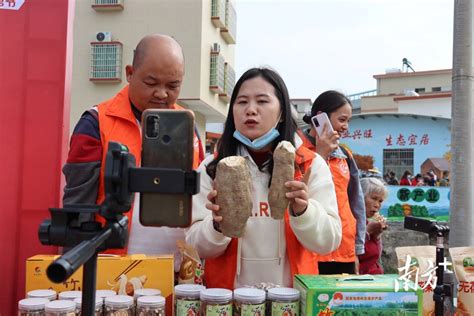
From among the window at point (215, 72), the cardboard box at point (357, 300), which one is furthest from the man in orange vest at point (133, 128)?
the window at point (215, 72)

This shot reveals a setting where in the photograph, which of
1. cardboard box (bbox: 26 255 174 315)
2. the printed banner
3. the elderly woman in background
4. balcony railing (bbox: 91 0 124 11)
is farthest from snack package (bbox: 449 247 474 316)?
balcony railing (bbox: 91 0 124 11)

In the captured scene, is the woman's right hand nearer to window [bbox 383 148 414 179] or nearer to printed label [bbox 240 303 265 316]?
printed label [bbox 240 303 265 316]

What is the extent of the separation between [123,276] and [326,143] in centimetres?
168

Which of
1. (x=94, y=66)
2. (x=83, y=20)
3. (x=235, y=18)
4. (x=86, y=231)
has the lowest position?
(x=86, y=231)

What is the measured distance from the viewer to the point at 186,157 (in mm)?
894

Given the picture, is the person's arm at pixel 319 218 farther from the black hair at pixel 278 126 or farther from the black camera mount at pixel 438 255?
the black camera mount at pixel 438 255

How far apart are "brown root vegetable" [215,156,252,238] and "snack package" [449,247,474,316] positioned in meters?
0.79

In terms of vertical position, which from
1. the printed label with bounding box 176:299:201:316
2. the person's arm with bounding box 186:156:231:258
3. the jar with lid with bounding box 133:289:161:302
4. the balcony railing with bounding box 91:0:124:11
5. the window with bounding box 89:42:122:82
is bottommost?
the printed label with bounding box 176:299:201:316

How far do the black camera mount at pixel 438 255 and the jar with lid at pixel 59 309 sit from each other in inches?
44.9

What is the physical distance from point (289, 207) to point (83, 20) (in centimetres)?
1368

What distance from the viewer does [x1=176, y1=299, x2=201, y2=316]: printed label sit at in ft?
4.15

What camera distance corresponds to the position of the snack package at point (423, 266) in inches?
60.0

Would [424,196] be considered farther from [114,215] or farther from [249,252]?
[114,215]

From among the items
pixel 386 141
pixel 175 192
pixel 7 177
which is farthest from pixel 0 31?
pixel 386 141
